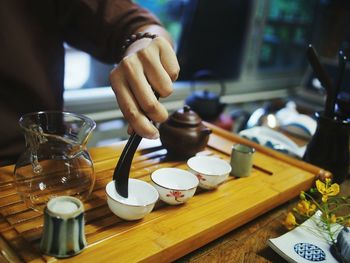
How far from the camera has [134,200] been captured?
0.80m

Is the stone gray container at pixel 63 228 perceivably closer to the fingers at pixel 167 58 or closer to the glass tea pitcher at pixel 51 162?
the glass tea pitcher at pixel 51 162

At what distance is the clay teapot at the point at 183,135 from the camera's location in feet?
3.45

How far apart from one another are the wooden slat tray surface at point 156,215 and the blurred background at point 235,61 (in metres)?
0.55

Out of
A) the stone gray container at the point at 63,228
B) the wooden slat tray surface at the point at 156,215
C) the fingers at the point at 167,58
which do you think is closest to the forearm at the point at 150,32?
the fingers at the point at 167,58

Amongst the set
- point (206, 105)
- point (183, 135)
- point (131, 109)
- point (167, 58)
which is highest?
point (167, 58)

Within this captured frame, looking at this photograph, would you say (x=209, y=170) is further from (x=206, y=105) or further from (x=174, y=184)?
(x=206, y=105)

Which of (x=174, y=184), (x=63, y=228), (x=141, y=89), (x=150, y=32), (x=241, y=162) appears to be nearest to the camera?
(x=63, y=228)

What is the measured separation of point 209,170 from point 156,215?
25 centimetres

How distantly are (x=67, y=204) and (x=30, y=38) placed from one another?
72 cm

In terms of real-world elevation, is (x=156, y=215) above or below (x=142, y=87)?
below

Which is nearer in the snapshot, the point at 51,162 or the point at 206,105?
the point at 51,162

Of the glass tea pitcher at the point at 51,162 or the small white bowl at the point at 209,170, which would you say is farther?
the small white bowl at the point at 209,170

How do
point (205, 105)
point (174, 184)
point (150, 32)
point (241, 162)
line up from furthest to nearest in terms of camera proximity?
point (205, 105), point (150, 32), point (241, 162), point (174, 184)

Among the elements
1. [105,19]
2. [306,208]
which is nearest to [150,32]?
[105,19]
